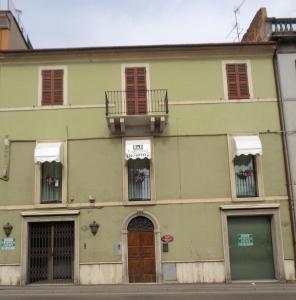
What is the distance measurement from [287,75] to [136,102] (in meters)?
6.55

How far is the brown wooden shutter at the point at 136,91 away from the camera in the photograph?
2038cm

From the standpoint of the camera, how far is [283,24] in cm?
2139

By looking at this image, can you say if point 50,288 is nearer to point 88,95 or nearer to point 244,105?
point 88,95

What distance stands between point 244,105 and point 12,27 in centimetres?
1134

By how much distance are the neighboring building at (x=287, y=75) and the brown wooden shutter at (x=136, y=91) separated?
18.7 feet

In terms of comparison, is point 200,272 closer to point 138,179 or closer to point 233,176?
point 233,176

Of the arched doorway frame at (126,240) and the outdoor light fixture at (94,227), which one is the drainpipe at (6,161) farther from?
the arched doorway frame at (126,240)

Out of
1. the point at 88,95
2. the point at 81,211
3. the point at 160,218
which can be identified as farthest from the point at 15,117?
the point at 160,218

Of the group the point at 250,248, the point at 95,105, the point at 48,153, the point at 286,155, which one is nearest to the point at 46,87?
the point at 95,105

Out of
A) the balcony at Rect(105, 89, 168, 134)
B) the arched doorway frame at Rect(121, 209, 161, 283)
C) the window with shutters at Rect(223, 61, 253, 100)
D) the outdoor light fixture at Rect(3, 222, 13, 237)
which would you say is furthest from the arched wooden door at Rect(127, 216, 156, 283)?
the window with shutters at Rect(223, 61, 253, 100)

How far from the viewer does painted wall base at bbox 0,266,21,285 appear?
747 inches

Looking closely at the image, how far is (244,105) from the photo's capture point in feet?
67.1

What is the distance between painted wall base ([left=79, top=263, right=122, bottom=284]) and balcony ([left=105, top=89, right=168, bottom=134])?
541cm

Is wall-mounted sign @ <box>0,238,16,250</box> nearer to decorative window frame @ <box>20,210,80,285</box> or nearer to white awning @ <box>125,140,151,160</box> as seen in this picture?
decorative window frame @ <box>20,210,80,285</box>
